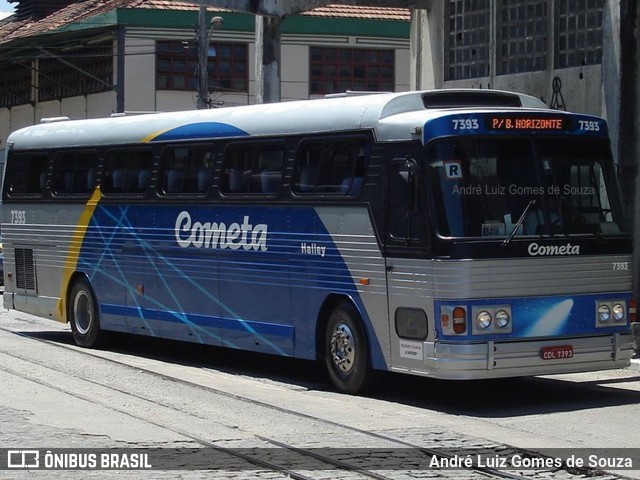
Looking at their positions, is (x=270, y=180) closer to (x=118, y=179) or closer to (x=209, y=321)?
(x=209, y=321)

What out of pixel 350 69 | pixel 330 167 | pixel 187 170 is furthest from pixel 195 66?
pixel 330 167

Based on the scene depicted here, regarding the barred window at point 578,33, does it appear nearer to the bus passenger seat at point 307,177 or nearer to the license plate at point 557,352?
the bus passenger seat at point 307,177

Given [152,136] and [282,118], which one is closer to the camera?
→ [282,118]

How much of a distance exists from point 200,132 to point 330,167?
9.39ft

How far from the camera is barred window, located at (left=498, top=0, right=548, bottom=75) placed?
21.2 meters

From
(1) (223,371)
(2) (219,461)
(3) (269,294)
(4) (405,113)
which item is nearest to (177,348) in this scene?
(1) (223,371)

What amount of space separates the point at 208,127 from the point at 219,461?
7.27 metres

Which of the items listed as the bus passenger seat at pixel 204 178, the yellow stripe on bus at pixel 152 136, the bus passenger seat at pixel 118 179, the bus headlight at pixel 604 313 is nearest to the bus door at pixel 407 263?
the bus headlight at pixel 604 313

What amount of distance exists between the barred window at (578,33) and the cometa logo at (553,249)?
22.5 feet

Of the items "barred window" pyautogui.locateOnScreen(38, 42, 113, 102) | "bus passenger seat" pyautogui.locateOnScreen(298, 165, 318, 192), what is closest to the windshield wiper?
"bus passenger seat" pyautogui.locateOnScreen(298, 165, 318, 192)

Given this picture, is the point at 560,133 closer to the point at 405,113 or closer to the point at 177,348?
the point at 405,113

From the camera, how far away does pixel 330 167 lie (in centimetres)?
1473

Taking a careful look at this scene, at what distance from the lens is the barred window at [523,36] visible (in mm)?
21250

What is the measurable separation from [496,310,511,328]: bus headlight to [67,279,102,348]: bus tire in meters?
7.93
